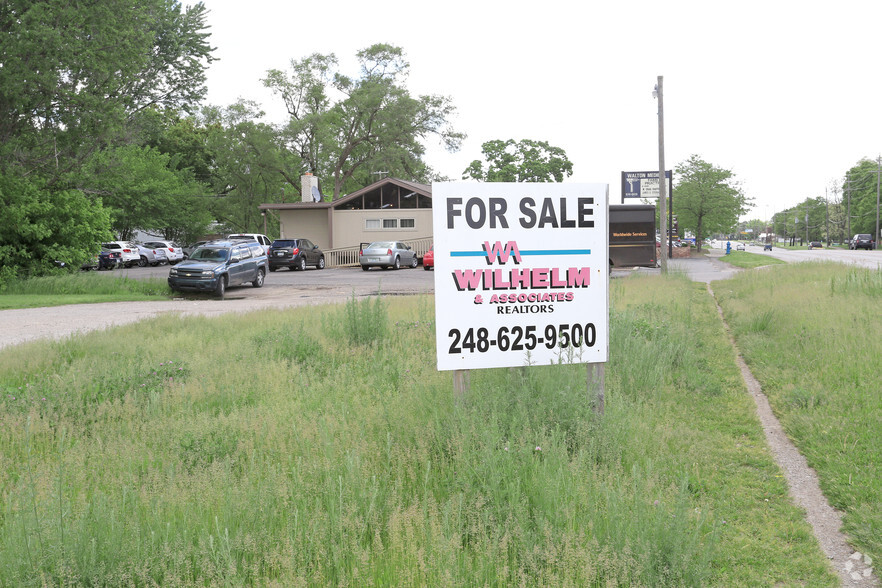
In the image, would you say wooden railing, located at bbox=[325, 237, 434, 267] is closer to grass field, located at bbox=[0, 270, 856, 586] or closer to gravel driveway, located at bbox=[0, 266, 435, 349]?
gravel driveway, located at bbox=[0, 266, 435, 349]

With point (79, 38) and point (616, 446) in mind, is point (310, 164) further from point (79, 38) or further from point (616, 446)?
point (616, 446)

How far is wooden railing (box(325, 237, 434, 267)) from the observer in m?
43.3

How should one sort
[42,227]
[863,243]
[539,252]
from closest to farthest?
[539,252] → [42,227] → [863,243]

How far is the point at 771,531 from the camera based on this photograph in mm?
4141

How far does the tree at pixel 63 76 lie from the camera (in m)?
19.8

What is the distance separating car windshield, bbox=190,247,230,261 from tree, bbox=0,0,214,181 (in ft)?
15.8

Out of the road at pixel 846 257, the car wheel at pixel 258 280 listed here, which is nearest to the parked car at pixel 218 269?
the car wheel at pixel 258 280

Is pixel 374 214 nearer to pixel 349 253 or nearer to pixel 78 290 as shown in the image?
pixel 349 253

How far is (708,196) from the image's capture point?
63.7 metres

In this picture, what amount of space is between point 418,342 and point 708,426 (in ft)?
13.4

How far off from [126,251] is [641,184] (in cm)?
2971

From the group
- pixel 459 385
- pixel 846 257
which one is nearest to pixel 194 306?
pixel 459 385

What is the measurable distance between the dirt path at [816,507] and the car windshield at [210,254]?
19709mm

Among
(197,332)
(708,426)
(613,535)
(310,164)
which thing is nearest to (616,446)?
(613,535)
